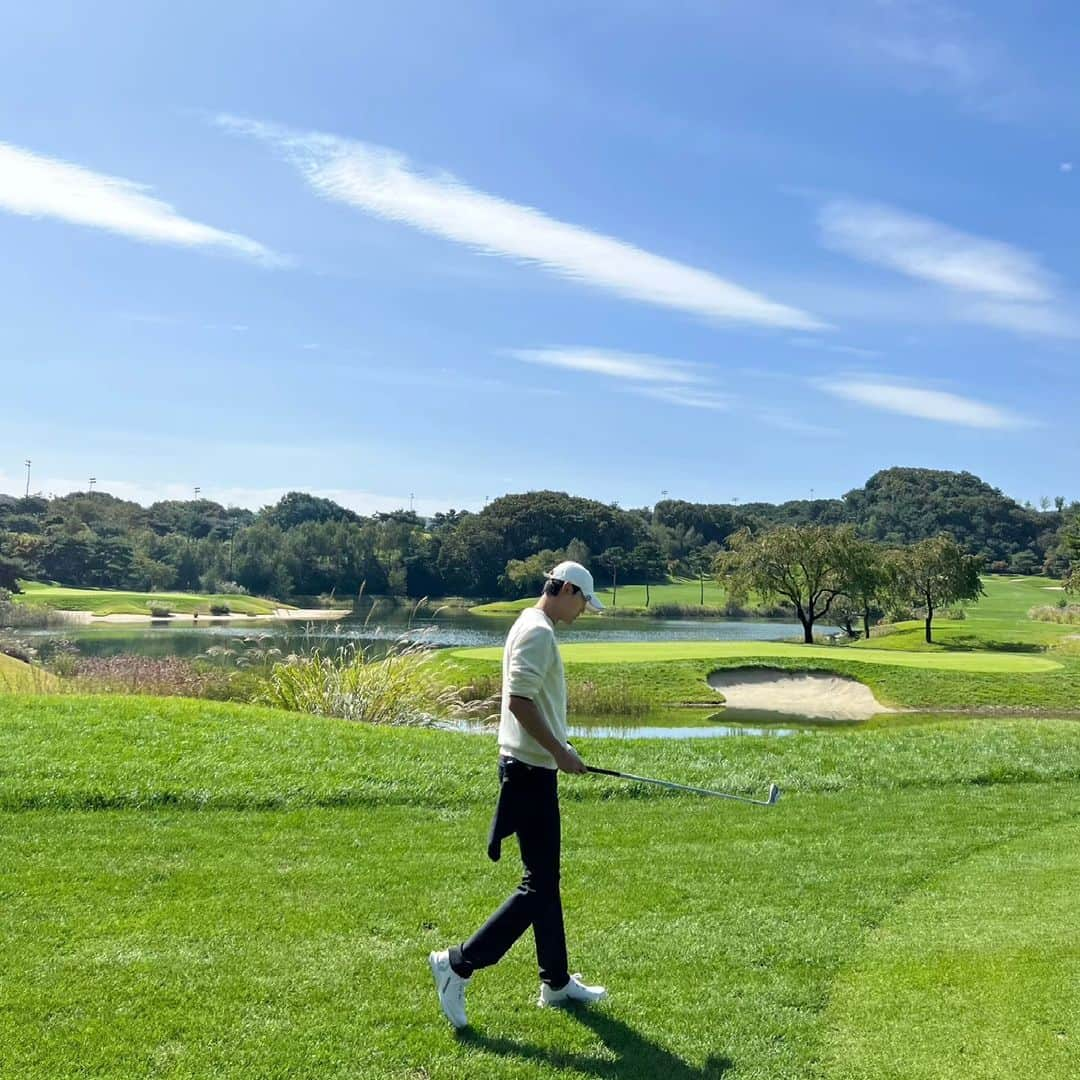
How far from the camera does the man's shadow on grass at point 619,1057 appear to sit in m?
3.93

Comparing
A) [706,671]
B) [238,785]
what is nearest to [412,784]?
[238,785]

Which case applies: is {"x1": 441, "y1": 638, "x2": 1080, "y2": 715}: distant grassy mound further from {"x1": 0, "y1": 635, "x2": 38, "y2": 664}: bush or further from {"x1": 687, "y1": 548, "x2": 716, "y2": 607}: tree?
{"x1": 687, "y1": 548, "x2": 716, "y2": 607}: tree

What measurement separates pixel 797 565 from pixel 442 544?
7296 cm

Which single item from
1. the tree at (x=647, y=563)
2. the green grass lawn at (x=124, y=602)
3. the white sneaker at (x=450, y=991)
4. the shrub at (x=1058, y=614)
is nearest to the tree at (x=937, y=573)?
the shrub at (x=1058, y=614)

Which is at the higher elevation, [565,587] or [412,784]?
[565,587]

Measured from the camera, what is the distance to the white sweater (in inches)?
172

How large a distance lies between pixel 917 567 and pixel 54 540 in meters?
88.9

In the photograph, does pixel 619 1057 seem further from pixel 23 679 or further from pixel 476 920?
pixel 23 679

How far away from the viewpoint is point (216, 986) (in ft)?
15.0

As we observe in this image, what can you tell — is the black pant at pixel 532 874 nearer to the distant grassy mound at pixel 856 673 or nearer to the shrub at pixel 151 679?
the shrub at pixel 151 679

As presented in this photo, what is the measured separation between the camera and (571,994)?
179 inches

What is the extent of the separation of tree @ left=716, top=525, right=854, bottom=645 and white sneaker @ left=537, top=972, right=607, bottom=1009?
38.0 meters

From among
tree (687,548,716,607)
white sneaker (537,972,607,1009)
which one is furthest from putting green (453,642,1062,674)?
tree (687,548,716,607)

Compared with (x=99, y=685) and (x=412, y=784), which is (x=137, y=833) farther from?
(x=99, y=685)
